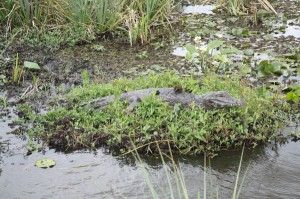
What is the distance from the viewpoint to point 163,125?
192 inches

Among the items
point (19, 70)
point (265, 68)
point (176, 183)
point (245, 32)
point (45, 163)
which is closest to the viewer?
point (176, 183)

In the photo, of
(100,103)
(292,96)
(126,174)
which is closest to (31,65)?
(100,103)

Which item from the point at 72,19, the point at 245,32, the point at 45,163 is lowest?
the point at 45,163

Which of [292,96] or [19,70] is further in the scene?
[19,70]

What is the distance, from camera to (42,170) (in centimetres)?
443

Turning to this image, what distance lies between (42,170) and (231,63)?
325 cm

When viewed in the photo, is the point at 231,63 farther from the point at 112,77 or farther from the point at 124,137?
the point at 124,137

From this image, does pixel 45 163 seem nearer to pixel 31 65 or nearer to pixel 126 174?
pixel 126 174

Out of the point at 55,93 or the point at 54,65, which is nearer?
the point at 55,93

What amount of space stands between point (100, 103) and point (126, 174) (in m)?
1.14

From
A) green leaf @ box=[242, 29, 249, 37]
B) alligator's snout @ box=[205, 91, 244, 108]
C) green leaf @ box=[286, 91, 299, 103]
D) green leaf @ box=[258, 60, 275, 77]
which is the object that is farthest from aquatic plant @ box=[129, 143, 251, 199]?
green leaf @ box=[242, 29, 249, 37]

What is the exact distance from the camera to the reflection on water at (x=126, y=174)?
4.05m

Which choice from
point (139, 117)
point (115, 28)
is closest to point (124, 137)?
point (139, 117)

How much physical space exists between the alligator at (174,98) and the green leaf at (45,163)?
0.92 metres
